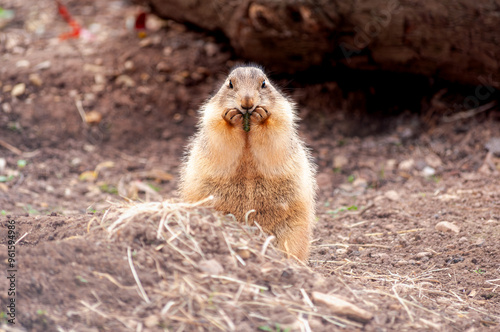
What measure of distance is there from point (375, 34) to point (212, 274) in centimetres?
499

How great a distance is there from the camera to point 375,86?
8844mm

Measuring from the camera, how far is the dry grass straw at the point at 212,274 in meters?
3.35

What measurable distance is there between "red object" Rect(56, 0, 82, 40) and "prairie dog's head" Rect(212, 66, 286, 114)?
553cm

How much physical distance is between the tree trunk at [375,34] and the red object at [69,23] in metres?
2.68

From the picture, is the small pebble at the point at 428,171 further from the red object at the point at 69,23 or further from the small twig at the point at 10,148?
the red object at the point at 69,23

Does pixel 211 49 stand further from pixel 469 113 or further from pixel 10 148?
pixel 469 113

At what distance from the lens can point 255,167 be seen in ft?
16.1

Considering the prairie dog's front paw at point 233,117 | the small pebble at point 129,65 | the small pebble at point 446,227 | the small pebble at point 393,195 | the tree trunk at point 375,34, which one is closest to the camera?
the prairie dog's front paw at point 233,117

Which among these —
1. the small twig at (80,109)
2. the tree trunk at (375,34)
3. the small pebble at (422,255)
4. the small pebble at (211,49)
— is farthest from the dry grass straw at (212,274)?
the small pebble at (211,49)

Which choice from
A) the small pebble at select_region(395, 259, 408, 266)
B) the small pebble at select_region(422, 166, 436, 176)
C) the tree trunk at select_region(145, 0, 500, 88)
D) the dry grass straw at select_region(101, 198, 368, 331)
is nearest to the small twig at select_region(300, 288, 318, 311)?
the dry grass straw at select_region(101, 198, 368, 331)

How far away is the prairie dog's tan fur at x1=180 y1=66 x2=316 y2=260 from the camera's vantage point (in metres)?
4.86

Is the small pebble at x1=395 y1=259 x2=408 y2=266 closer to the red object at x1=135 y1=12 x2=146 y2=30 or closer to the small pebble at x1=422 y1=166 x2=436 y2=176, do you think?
the small pebble at x1=422 y1=166 x2=436 y2=176

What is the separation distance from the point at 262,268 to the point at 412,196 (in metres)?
3.60

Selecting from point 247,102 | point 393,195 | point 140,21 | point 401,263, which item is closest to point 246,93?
point 247,102
